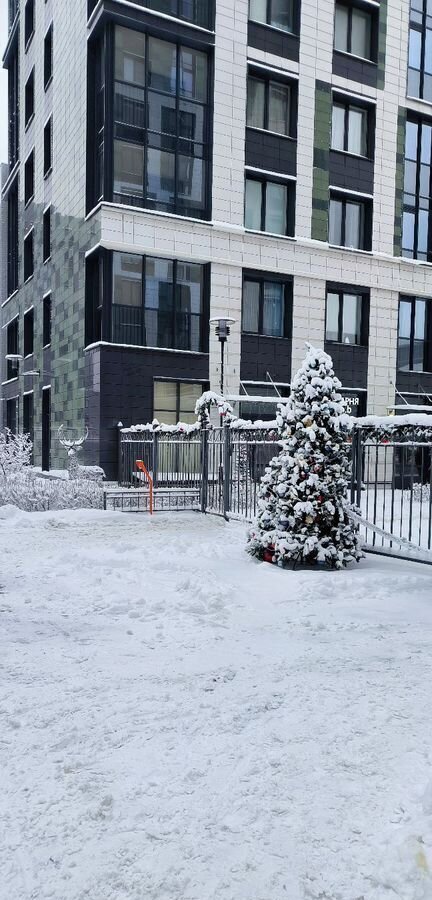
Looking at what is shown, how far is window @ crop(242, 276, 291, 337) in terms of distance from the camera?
21.8 meters

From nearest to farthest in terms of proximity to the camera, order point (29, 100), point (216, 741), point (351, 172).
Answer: point (216, 741)
point (351, 172)
point (29, 100)

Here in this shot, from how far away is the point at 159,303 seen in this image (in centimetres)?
2012

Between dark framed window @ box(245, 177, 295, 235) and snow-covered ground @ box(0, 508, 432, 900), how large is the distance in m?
18.4

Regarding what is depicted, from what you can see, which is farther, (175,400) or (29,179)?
(29,179)

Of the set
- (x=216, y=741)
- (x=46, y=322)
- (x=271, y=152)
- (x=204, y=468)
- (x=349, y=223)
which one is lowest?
(x=216, y=741)

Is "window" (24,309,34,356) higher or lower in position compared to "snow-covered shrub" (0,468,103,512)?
higher

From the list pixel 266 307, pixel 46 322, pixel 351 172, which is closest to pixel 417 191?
pixel 351 172

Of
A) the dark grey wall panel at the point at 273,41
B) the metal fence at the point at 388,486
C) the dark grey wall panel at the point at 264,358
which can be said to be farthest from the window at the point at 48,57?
the metal fence at the point at 388,486

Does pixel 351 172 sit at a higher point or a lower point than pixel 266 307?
higher

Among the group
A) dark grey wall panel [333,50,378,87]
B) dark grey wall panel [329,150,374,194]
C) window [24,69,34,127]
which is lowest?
dark grey wall panel [329,150,374,194]

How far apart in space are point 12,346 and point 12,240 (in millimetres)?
6133

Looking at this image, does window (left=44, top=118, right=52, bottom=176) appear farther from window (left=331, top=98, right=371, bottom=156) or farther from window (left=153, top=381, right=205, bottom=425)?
window (left=153, top=381, right=205, bottom=425)

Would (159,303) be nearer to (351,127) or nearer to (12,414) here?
(351,127)

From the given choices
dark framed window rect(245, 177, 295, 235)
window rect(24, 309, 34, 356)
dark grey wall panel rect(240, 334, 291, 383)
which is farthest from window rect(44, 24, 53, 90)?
dark grey wall panel rect(240, 334, 291, 383)
